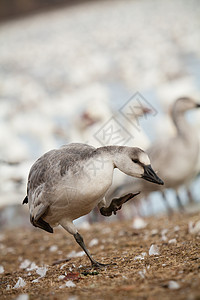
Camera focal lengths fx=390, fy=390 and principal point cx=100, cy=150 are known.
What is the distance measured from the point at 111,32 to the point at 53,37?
150cm

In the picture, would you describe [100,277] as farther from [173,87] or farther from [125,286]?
[173,87]

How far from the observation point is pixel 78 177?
1817 mm

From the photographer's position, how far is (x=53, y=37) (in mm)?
9766

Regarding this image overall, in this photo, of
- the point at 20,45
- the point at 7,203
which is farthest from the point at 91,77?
the point at 7,203

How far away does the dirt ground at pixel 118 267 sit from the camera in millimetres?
1371

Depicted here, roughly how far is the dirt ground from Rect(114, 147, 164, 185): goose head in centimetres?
43

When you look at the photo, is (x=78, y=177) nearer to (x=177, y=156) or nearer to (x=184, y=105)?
(x=177, y=156)

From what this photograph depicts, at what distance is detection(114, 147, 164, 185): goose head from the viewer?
72.8 inches

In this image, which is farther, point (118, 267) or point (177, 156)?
point (177, 156)

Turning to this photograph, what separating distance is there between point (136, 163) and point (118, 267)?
55 cm
